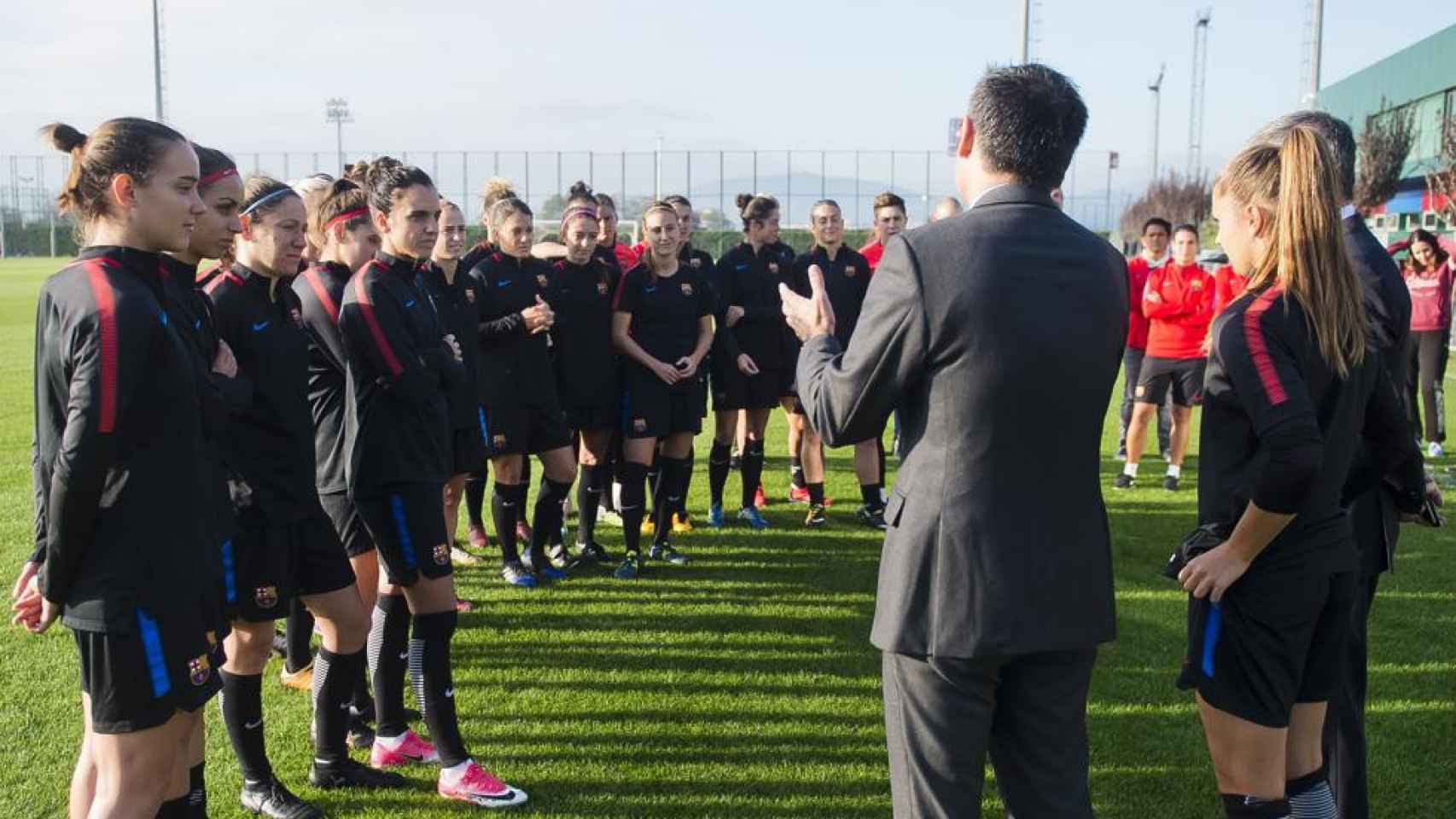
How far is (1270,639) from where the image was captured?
264cm

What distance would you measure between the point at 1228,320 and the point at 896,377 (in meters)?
0.94

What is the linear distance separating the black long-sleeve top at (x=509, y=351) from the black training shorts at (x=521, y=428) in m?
0.04

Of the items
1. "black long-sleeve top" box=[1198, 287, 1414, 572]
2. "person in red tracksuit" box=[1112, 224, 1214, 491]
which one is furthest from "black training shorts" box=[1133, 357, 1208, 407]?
"black long-sleeve top" box=[1198, 287, 1414, 572]

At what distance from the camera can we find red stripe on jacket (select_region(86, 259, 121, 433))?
7.81 ft

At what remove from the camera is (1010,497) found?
7.32 feet

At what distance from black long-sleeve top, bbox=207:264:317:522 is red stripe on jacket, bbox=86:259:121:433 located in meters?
1.09

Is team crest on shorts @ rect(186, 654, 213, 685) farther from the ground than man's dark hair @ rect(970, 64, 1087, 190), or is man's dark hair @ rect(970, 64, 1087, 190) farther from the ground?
man's dark hair @ rect(970, 64, 1087, 190)

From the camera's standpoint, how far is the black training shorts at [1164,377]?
29.0 feet

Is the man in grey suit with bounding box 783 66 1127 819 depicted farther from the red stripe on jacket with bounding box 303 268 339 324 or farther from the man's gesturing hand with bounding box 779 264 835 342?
the red stripe on jacket with bounding box 303 268 339 324

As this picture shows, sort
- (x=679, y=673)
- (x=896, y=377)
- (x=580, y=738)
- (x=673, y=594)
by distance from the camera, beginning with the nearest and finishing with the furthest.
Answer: (x=896, y=377), (x=580, y=738), (x=679, y=673), (x=673, y=594)

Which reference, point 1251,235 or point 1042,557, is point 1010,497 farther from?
point 1251,235

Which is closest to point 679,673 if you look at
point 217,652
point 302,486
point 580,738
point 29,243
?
point 580,738

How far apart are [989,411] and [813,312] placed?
522 mm

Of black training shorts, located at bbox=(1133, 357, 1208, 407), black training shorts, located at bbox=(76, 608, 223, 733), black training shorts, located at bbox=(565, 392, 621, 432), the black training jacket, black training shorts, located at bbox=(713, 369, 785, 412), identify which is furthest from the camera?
black training shorts, located at bbox=(1133, 357, 1208, 407)
